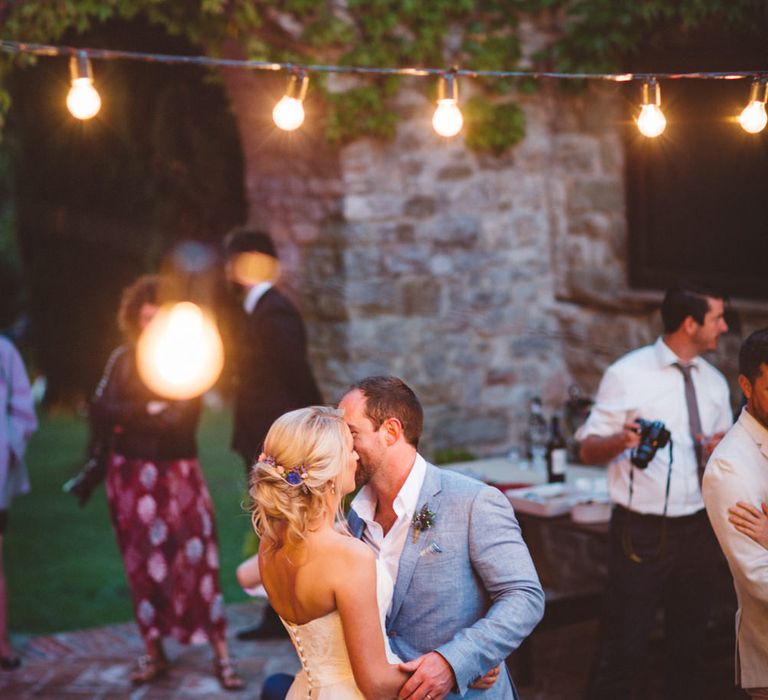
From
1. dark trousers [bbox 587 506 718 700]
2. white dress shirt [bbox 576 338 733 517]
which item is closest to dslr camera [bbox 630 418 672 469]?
white dress shirt [bbox 576 338 733 517]

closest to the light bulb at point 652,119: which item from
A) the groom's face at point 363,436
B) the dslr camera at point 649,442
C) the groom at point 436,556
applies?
the dslr camera at point 649,442

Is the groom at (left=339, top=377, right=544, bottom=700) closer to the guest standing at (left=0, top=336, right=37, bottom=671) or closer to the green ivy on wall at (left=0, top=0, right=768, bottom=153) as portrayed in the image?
the guest standing at (left=0, top=336, right=37, bottom=671)

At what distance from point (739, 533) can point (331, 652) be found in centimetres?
119

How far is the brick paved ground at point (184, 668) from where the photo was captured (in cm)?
536

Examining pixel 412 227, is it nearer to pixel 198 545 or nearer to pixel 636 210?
pixel 636 210

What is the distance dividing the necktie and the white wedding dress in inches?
76.1

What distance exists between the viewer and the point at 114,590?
23.4 feet

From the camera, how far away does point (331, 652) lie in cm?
276

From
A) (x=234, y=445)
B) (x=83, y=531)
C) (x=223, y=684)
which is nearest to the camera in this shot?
(x=223, y=684)

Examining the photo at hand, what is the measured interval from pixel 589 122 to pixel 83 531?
15.3 ft

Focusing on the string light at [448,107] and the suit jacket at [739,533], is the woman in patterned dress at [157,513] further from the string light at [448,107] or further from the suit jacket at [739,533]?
the suit jacket at [739,533]

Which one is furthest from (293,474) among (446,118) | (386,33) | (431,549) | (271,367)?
(386,33)

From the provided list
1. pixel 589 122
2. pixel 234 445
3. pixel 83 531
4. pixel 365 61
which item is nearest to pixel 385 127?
pixel 365 61

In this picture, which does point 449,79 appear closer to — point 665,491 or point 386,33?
point 665,491
